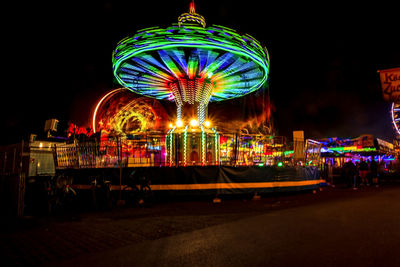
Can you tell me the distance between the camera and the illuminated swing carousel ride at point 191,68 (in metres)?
13.8

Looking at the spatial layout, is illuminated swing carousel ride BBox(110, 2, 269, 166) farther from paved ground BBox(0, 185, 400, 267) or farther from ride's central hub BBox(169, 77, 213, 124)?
paved ground BBox(0, 185, 400, 267)

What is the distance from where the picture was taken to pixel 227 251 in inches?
171

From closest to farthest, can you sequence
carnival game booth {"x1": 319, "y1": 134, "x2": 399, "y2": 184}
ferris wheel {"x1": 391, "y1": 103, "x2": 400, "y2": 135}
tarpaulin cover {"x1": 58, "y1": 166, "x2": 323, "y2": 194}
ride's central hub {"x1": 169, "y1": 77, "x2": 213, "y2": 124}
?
tarpaulin cover {"x1": 58, "y1": 166, "x2": 323, "y2": 194}
ride's central hub {"x1": 169, "y1": 77, "x2": 213, "y2": 124}
carnival game booth {"x1": 319, "y1": 134, "x2": 399, "y2": 184}
ferris wheel {"x1": 391, "y1": 103, "x2": 400, "y2": 135}

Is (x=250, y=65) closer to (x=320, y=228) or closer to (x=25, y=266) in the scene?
(x=320, y=228)

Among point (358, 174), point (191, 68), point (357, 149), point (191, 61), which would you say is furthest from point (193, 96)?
point (357, 149)

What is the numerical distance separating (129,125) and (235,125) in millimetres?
22136

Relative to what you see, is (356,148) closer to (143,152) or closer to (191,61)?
(191,61)

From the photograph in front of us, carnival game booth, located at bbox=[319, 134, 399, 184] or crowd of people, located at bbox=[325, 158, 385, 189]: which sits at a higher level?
carnival game booth, located at bbox=[319, 134, 399, 184]

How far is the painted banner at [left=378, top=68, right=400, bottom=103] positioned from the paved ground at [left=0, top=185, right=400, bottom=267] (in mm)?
3482

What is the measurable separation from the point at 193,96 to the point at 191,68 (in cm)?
200

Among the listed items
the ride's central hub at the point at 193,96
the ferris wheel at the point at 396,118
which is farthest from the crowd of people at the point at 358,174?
the ferris wheel at the point at 396,118

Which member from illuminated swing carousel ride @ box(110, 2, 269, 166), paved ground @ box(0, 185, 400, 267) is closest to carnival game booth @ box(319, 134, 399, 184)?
illuminated swing carousel ride @ box(110, 2, 269, 166)

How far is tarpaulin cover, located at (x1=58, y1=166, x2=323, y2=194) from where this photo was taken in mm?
10492

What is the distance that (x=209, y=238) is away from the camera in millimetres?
5188
